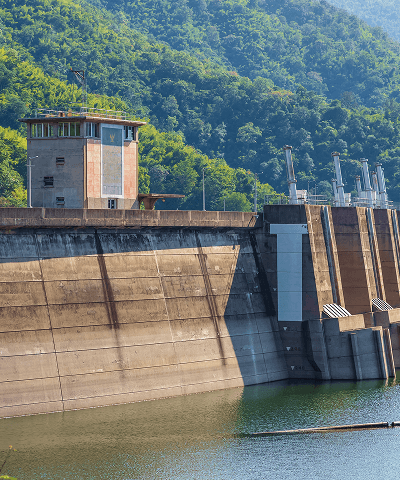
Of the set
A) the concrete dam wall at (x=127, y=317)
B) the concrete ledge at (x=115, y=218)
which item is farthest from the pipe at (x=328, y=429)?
the concrete ledge at (x=115, y=218)

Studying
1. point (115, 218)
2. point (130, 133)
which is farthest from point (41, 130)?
point (115, 218)

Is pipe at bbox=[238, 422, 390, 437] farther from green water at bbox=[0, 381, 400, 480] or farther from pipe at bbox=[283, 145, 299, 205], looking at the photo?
pipe at bbox=[283, 145, 299, 205]

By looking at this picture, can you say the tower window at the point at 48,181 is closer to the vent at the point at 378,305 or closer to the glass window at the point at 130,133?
the glass window at the point at 130,133

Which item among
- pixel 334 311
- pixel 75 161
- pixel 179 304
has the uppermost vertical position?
pixel 75 161

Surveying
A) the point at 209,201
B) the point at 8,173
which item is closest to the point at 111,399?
the point at 8,173

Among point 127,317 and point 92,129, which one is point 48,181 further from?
point 127,317

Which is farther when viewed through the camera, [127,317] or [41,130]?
[41,130]

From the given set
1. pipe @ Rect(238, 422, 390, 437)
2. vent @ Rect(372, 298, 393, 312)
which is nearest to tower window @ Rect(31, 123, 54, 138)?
pipe @ Rect(238, 422, 390, 437)
